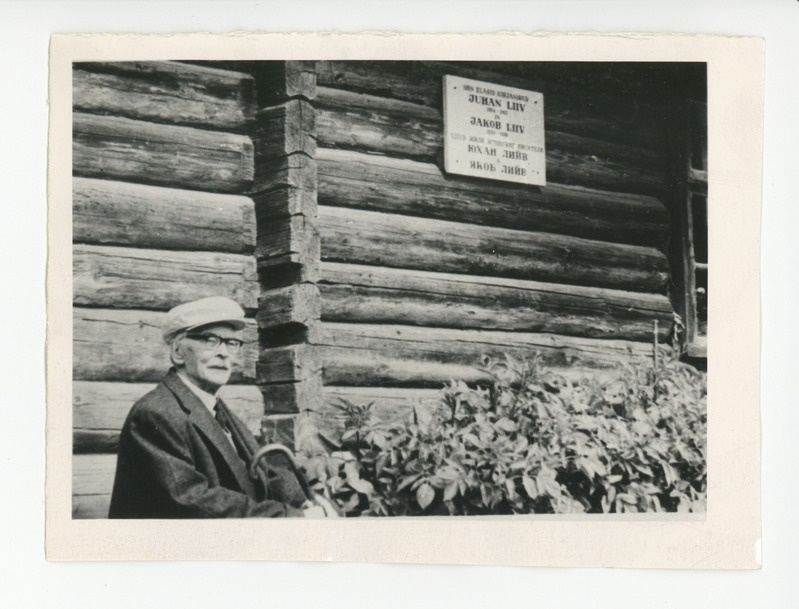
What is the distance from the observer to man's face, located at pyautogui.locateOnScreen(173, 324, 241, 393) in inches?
126

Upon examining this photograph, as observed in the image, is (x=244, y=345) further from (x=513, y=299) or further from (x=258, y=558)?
(x=513, y=299)

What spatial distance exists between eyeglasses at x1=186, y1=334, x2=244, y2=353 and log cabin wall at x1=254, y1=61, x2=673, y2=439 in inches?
3.9

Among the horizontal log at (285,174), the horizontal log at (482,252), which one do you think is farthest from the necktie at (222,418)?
the horizontal log at (285,174)

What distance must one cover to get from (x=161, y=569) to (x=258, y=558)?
0.99 ft

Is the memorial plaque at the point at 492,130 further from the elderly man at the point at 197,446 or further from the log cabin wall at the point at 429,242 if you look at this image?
the elderly man at the point at 197,446

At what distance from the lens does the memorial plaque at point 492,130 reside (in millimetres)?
3414

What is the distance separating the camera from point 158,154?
3244 millimetres

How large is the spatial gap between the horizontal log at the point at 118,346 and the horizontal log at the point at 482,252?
0.60 metres

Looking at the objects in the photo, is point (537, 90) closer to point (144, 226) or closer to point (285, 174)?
point (285, 174)

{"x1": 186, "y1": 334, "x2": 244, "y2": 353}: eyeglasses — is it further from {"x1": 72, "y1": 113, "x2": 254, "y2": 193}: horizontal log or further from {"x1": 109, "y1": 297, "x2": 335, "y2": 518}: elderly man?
{"x1": 72, "y1": 113, "x2": 254, "y2": 193}: horizontal log

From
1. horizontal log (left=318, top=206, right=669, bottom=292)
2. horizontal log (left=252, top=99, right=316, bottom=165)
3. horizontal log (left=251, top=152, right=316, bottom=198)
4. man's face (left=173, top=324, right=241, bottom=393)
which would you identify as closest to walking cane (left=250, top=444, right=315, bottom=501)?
man's face (left=173, top=324, right=241, bottom=393)

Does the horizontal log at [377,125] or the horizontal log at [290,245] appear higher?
the horizontal log at [377,125]

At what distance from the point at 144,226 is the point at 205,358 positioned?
18.0 inches

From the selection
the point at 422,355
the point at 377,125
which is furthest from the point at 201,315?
the point at 377,125
